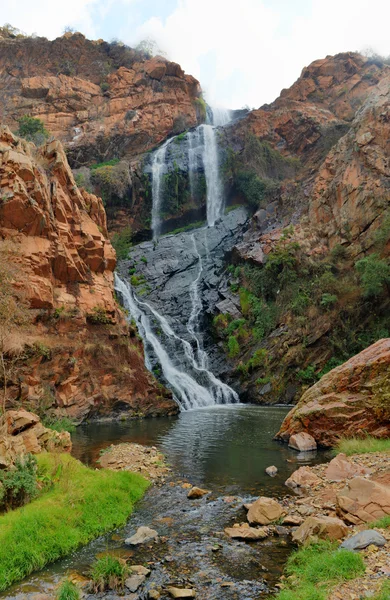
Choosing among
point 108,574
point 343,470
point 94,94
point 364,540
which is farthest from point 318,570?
point 94,94

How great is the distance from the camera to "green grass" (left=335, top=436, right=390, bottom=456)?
12227mm

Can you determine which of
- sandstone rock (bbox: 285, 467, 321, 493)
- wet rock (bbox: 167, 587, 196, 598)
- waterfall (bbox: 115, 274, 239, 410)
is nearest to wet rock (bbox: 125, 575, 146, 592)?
wet rock (bbox: 167, 587, 196, 598)

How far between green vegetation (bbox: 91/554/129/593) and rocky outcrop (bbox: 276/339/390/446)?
9884 millimetres

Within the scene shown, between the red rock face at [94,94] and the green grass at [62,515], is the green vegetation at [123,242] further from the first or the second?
the green grass at [62,515]

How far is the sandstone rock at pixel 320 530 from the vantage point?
22.3ft

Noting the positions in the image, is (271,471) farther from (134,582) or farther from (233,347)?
(233,347)

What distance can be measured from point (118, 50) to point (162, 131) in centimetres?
2044

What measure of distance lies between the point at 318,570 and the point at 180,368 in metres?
25.0

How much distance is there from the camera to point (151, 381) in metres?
26.6

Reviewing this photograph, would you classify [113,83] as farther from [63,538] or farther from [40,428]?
[63,538]

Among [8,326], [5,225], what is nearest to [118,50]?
[5,225]

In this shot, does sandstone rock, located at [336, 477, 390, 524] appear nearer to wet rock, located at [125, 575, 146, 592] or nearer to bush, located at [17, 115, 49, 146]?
wet rock, located at [125, 575, 146, 592]

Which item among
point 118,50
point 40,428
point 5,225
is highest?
point 118,50

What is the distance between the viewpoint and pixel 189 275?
1654 inches
